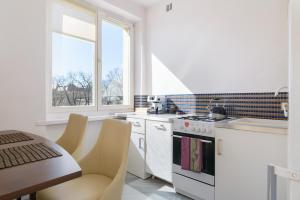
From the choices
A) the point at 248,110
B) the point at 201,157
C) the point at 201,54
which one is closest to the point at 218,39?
the point at 201,54

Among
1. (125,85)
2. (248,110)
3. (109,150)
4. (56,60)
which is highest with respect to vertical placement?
(56,60)

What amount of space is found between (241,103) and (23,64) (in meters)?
2.52

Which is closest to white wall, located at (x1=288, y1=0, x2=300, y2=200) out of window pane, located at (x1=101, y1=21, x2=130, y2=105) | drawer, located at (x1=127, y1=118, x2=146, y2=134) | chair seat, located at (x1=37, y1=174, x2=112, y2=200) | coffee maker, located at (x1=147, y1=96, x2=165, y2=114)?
chair seat, located at (x1=37, y1=174, x2=112, y2=200)

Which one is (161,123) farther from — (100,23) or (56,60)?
(100,23)

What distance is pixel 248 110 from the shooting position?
2.28 m

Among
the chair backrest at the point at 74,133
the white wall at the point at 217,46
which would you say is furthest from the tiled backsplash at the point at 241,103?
the chair backrest at the point at 74,133

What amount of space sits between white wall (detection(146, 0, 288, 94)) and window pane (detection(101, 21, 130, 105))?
436 mm

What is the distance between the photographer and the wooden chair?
1.19 metres

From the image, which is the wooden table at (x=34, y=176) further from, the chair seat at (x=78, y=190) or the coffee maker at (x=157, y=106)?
the coffee maker at (x=157, y=106)

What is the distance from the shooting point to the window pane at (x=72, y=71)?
2.51 m

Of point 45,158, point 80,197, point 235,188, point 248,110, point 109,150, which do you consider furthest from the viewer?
point 248,110

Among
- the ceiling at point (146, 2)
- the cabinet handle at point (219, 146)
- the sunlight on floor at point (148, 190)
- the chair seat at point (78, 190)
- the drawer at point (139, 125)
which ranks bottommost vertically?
the sunlight on floor at point (148, 190)

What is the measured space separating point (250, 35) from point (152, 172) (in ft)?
6.87

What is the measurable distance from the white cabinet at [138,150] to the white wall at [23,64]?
1.13 meters
